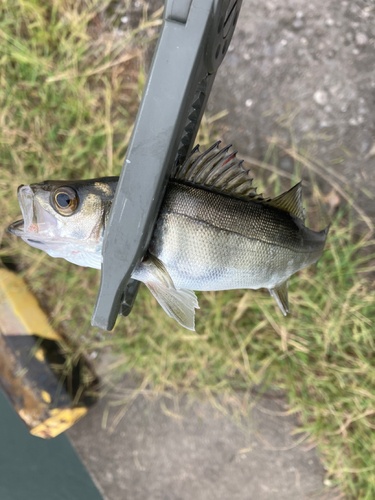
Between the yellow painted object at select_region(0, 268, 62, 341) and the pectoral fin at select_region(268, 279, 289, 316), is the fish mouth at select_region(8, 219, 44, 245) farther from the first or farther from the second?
the yellow painted object at select_region(0, 268, 62, 341)

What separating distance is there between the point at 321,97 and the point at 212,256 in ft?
4.68

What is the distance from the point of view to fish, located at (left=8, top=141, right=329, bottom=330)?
3.70 ft

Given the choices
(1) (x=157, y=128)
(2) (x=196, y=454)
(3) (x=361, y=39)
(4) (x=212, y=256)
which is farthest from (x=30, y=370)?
(3) (x=361, y=39)

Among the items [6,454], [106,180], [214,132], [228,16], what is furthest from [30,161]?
[6,454]

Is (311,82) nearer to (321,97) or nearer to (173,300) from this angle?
(321,97)

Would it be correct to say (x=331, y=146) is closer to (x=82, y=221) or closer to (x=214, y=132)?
(x=214, y=132)

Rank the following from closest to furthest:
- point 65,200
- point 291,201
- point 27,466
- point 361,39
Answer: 1. point 65,200
2. point 291,201
3. point 361,39
4. point 27,466

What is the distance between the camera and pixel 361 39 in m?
1.95

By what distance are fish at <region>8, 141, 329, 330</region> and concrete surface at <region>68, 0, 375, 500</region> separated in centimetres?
105

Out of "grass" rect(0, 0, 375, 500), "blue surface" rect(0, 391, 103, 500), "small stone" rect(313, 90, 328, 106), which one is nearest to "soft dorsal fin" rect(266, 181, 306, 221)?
"grass" rect(0, 0, 375, 500)

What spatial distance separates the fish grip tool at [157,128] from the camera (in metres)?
0.86

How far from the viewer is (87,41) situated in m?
2.16

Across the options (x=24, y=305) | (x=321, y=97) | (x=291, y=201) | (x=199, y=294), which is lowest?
(x=24, y=305)

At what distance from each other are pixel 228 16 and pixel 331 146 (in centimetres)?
124
